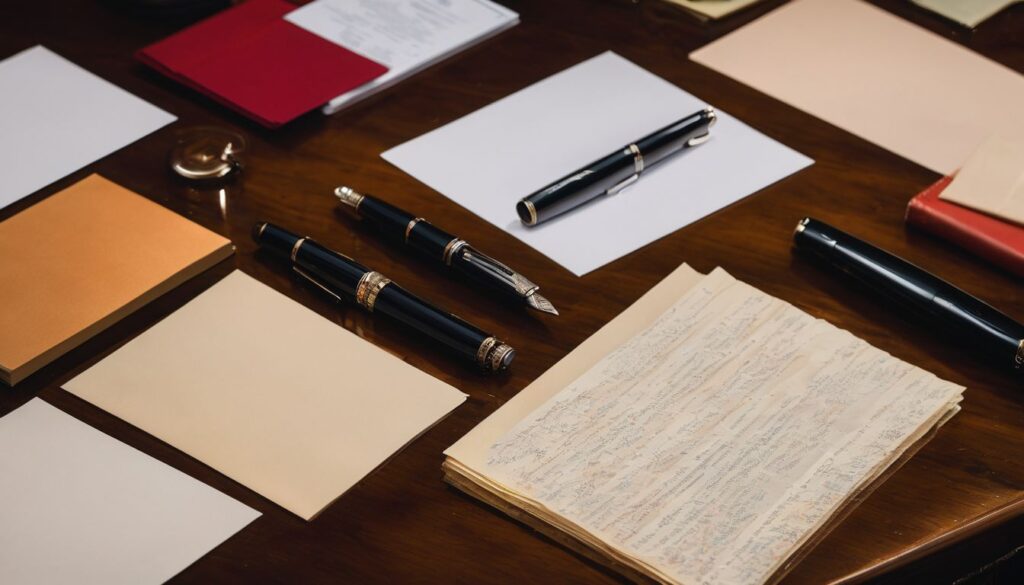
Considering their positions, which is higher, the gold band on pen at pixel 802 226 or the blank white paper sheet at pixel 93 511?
the gold band on pen at pixel 802 226

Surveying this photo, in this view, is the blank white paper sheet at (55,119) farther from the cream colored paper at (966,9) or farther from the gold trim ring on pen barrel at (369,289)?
the cream colored paper at (966,9)

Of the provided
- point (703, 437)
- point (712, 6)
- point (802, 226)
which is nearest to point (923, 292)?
point (802, 226)

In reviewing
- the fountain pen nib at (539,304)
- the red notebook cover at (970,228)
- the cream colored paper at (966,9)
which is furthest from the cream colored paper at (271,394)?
the cream colored paper at (966,9)

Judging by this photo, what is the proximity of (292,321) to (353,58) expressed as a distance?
1.47 ft

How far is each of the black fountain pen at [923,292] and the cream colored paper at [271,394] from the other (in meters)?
0.38

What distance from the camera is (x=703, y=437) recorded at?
35.9 inches

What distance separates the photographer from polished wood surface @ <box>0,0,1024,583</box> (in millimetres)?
845

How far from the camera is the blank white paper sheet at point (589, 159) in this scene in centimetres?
115

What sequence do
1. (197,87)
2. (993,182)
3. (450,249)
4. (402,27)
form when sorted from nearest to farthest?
(450,249), (993,182), (197,87), (402,27)

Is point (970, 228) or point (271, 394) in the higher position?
point (970, 228)

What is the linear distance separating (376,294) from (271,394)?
13 cm

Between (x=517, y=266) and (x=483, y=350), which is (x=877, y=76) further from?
(x=483, y=350)

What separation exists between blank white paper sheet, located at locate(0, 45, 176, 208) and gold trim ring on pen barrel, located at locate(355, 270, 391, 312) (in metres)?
0.37

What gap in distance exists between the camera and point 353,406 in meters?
0.94
